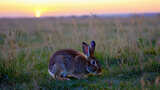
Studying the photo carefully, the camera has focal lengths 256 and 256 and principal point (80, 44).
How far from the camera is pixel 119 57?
557 cm

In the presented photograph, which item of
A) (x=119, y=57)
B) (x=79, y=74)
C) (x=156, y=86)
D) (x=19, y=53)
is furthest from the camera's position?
(x=19, y=53)

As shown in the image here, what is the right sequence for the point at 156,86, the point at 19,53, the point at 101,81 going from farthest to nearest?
1. the point at 19,53
2. the point at 101,81
3. the point at 156,86

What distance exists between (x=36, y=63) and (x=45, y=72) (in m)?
0.64

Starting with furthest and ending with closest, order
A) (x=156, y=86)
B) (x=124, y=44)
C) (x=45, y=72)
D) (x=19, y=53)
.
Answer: (x=19, y=53) < (x=124, y=44) < (x=45, y=72) < (x=156, y=86)

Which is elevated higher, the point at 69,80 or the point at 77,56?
the point at 77,56

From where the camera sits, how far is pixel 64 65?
478cm

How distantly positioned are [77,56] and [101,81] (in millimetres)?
726

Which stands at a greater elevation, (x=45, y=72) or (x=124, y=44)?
(x=124, y=44)

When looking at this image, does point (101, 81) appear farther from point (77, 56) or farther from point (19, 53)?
point (19, 53)

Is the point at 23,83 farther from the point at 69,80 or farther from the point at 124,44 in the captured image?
the point at 124,44

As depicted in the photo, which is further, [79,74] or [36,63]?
[36,63]

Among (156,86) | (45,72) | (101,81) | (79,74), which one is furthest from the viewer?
(45,72)

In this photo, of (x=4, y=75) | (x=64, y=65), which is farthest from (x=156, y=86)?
(x=4, y=75)

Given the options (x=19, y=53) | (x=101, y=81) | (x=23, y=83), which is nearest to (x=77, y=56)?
(x=101, y=81)
